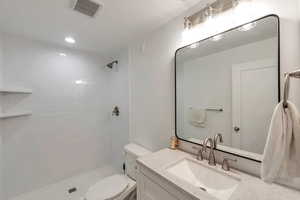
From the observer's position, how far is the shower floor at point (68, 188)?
70.9 inches

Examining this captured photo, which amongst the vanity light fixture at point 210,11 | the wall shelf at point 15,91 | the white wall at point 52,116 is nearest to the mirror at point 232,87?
the vanity light fixture at point 210,11

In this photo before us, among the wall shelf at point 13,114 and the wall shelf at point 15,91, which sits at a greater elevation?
the wall shelf at point 15,91

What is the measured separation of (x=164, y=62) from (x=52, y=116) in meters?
1.88

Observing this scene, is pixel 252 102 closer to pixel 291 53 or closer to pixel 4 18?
pixel 291 53

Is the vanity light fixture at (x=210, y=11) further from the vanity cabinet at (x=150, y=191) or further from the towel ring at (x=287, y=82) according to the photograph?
the vanity cabinet at (x=150, y=191)

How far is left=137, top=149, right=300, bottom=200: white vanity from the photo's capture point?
0.69 meters

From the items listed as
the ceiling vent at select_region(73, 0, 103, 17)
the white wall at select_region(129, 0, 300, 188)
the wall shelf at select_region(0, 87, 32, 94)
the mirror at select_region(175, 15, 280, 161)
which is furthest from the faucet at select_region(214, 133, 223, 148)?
the wall shelf at select_region(0, 87, 32, 94)

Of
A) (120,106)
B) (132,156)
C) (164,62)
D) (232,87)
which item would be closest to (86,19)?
(164,62)

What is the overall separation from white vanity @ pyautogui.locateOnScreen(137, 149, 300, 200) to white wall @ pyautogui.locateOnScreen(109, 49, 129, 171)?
1.11 metres

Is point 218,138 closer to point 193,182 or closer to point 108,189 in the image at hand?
point 193,182

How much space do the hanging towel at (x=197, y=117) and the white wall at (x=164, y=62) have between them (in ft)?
0.71

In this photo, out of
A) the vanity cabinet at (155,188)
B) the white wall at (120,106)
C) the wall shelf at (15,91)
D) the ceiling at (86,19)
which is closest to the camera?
the vanity cabinet at (155,188)

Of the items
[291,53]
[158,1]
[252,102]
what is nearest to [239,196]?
[252,102]

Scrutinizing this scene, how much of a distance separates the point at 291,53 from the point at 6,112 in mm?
2831
